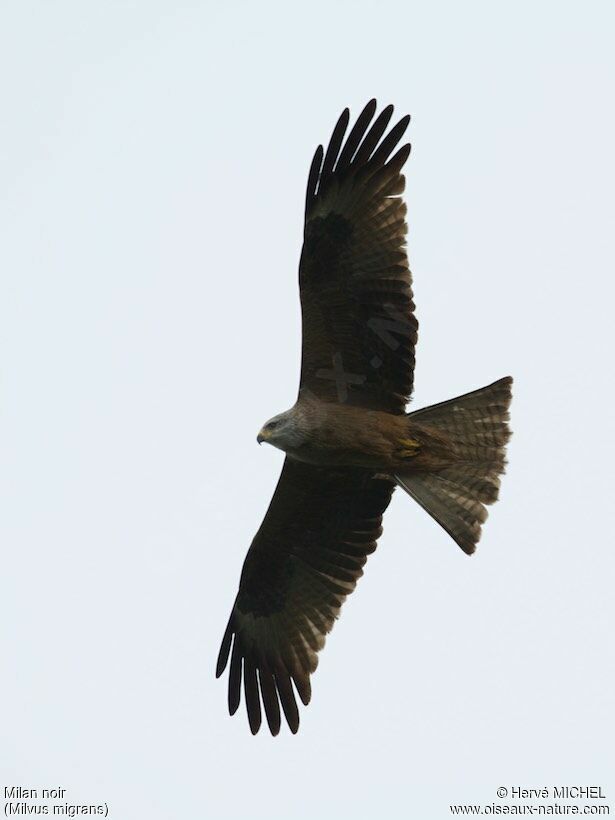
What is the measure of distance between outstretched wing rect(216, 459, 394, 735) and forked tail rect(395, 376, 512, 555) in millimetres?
536

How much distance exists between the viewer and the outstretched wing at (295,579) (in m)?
12.6

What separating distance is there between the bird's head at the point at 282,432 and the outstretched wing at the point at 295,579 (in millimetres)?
548

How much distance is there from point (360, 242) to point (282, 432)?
1570 mm

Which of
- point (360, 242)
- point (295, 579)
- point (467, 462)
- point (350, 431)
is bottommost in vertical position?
point (295, 579)

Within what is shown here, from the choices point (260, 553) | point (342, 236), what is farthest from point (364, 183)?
point (260, 553)

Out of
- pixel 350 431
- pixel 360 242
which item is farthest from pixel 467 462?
pixel 360 242

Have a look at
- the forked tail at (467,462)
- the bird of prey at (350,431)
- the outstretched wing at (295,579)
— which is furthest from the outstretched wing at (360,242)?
the outstretched wing at (295,579)

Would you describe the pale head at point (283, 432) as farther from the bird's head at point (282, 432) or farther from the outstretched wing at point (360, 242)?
the outstretched wing at point (360, 242)

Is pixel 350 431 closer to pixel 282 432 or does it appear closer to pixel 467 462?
pixel 282 432

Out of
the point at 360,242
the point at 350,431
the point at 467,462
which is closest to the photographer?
the point at 360,242

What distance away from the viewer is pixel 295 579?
13086 mm

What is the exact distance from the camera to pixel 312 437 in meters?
11.9

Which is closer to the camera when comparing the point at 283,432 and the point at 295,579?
the point at 283,432

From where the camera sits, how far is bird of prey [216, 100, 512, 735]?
11.6m
